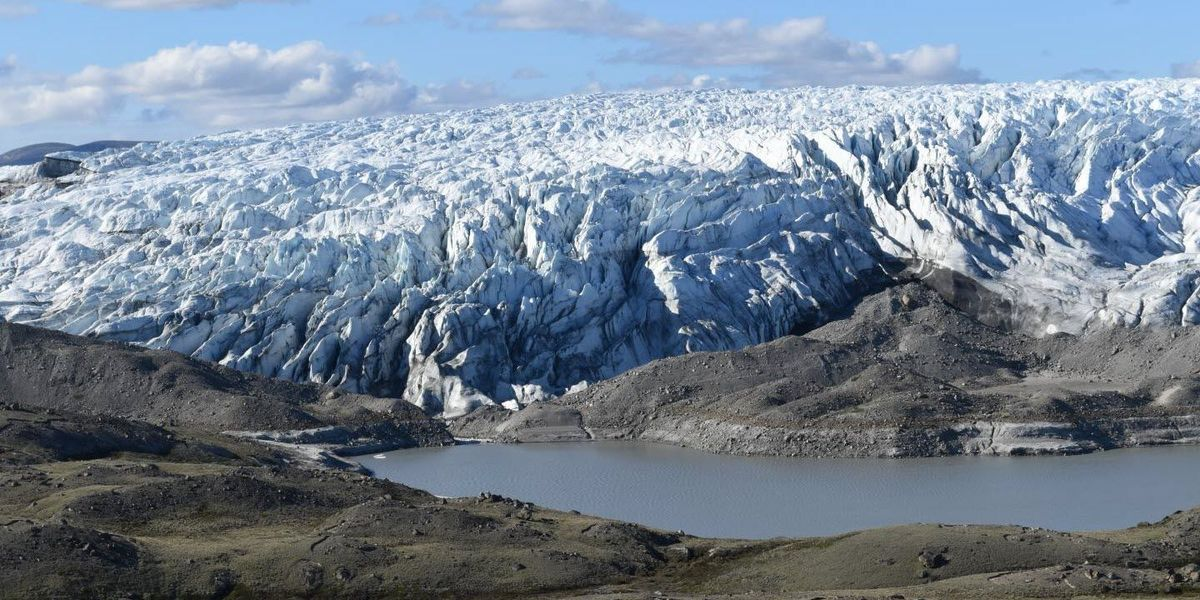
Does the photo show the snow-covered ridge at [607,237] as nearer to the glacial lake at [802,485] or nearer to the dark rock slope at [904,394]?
the dark rock slope at [904,394]

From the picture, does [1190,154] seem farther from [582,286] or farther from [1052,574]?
[1052,574]

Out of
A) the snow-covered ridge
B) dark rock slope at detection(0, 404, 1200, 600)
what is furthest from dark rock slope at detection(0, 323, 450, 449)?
dark rock slope at detection(0, 404, 1200, 600)

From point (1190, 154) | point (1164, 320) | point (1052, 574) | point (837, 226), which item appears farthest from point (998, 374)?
point (1052, 574)

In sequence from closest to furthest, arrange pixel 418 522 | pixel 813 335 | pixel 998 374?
pixel 418 522 < pixel 998 374 < pixel 813 335

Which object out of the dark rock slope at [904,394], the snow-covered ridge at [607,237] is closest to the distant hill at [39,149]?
the snow-covered ridge at [607,237]

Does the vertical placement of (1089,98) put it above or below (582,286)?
above
